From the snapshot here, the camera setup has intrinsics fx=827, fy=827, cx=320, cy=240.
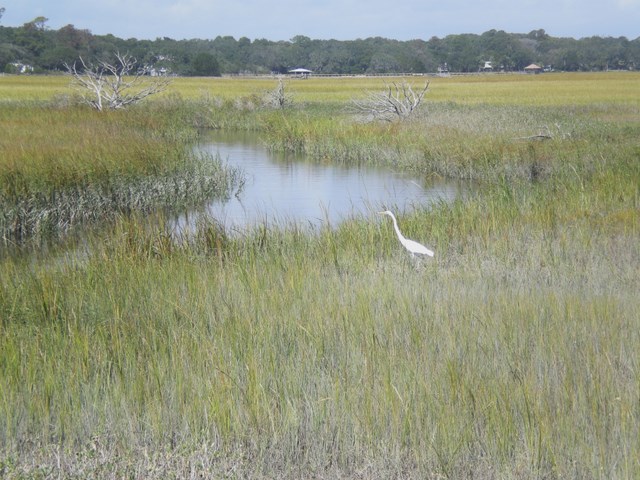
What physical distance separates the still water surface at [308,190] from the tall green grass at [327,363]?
4617mm

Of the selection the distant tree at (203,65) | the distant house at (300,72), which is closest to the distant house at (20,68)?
the distant tree at (203,65)

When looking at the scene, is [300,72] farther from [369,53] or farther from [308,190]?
[308,190]

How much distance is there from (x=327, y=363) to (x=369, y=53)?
11903 centimetres

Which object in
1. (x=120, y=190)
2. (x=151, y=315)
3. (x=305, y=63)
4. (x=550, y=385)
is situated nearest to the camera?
(x=550, y=385)

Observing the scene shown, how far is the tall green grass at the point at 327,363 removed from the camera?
425 cm

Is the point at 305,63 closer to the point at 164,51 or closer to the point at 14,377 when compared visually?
the point at 164,51

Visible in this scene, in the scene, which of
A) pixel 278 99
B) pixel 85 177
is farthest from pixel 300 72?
pixel 85 177

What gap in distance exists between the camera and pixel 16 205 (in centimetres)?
1222

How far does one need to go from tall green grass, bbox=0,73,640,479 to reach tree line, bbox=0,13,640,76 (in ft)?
267

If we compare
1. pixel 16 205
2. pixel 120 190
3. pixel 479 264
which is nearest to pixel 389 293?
pixel 479 264

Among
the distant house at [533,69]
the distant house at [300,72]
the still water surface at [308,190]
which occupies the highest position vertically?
the distant house at [533,69]

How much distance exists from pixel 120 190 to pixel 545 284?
9125mm

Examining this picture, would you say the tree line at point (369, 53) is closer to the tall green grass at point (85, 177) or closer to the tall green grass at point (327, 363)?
the tall green grass at point (85, 177)

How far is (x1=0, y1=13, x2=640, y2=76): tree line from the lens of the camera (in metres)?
91.1
